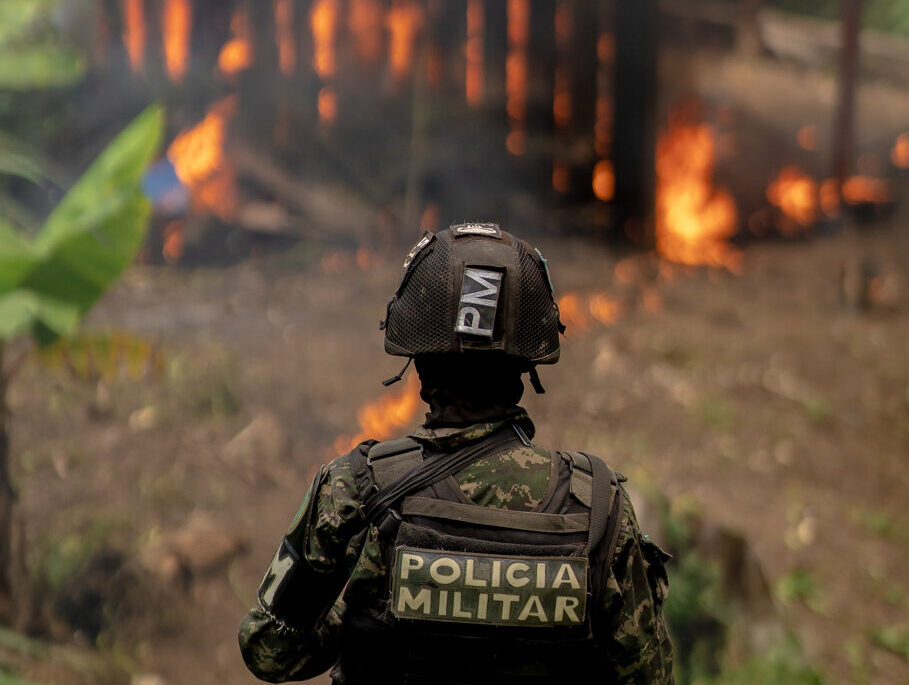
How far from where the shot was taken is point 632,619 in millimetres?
1733

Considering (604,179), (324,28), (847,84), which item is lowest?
(604,179)

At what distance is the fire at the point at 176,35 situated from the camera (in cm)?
916

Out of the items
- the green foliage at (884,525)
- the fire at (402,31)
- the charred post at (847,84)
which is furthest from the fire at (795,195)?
the green foliage at (884,525)

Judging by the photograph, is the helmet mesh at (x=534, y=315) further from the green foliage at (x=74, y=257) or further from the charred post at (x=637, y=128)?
the charred post at (x=637, y=128)

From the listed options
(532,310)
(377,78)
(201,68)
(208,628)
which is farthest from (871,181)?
(532,310)

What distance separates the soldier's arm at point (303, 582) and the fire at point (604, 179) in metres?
9.10

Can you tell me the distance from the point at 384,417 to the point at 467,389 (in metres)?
5.44

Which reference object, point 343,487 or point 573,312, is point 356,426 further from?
point 343,487

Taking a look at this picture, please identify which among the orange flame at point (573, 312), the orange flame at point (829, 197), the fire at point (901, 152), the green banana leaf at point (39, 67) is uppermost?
the green banana leaf at point (39, 67)

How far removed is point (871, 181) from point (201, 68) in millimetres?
7359

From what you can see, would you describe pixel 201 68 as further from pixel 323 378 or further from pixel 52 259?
pixel 52 259

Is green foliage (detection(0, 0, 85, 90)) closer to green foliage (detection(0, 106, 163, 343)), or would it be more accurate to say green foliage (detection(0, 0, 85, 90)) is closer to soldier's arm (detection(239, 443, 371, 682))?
green foliage (detection(0, 106, 163, 343))

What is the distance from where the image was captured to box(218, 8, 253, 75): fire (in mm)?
9414

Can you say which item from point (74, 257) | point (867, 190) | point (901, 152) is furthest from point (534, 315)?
point (901, 152)
